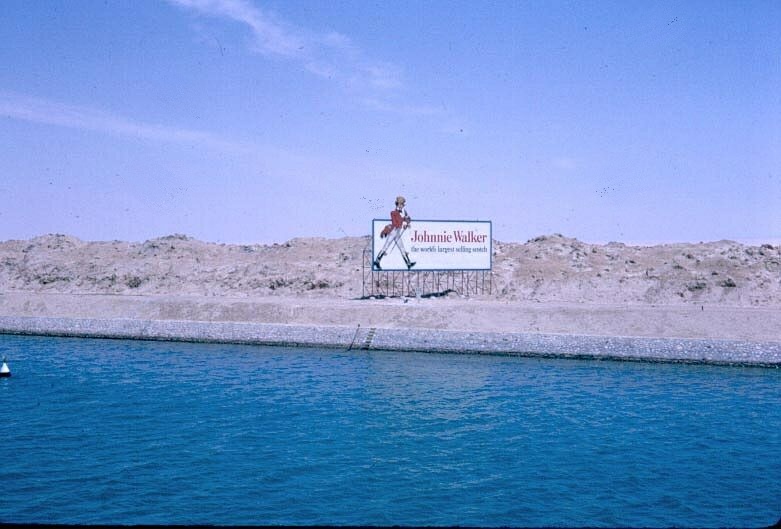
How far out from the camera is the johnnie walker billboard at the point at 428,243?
181ft

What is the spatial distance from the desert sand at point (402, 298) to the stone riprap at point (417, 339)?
8.11 ft

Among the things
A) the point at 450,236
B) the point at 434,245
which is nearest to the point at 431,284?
the point at 450,236

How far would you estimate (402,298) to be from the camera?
56375mm

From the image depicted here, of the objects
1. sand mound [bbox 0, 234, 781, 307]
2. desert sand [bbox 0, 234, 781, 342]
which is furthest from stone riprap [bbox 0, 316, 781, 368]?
sand mound [bbox 0, 234, 781, 307]

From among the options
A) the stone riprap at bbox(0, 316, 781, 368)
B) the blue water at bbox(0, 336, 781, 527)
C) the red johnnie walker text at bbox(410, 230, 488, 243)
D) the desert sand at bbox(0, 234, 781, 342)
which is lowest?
the blue water at bbox(0, 336, 781, 527)

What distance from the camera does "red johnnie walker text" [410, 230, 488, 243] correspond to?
55.9 m

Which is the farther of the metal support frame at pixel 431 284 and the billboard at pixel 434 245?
the metal support frame at pixel 431 284

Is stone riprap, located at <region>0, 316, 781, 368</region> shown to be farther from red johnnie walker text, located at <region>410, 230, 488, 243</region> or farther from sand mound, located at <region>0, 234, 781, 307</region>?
sand mound, located at <region>0, 234, 781, 307</region>

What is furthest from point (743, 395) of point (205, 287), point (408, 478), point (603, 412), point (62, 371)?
point (205, 287)

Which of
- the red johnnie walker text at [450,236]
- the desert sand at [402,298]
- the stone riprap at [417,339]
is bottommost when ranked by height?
the stone riprap at [417,339]

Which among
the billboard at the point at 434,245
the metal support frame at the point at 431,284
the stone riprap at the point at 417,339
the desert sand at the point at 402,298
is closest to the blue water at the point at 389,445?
the stone riprap at the point at 417,339

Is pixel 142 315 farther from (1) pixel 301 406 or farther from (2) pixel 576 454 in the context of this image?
(2) pixel 576 454

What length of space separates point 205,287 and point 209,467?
6344cm

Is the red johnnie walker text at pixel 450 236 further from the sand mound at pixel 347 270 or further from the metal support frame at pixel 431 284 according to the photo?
the sand mound at pixel 347 270
